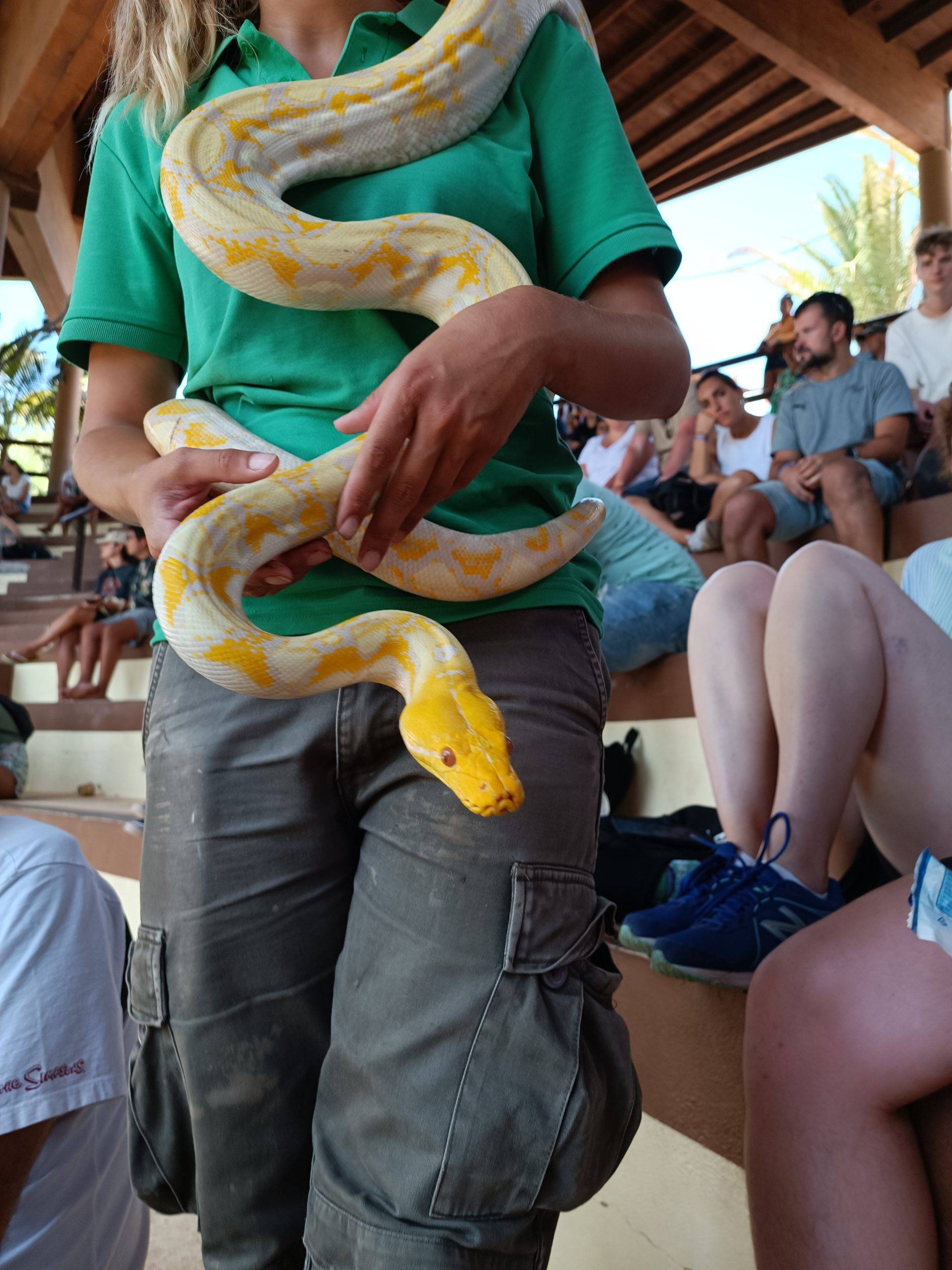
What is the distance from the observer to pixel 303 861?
2.83 ft

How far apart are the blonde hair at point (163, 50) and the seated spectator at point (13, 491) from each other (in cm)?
1263

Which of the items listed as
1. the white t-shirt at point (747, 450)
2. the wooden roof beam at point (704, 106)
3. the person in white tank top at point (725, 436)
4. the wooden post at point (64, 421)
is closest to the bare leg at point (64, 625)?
the person in white tank top at point (725, 436)

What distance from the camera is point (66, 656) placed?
647cm

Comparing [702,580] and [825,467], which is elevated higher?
[825,467]

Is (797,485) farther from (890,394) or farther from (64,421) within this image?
(64,421)

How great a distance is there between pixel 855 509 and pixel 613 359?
103 inches

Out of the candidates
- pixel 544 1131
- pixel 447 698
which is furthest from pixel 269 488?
pixel 544 1131

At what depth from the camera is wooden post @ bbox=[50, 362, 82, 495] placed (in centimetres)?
1362

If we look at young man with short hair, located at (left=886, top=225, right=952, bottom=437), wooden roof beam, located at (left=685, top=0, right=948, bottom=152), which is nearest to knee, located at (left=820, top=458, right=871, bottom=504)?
young man with short hair, located at (left=886, top=225, right=952, bottom=437)

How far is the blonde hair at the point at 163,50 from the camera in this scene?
42.1 inches

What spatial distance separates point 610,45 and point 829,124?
1.71 meters

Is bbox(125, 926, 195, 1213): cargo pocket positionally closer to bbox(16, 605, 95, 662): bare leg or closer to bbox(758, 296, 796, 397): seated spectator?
bbox(758, 296, 796, 397): seated spectator

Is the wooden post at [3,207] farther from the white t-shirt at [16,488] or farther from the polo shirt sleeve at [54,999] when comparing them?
the polo shirt sleeve at [54,999]

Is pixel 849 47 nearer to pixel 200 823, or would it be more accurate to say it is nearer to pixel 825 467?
pixel 825 467
